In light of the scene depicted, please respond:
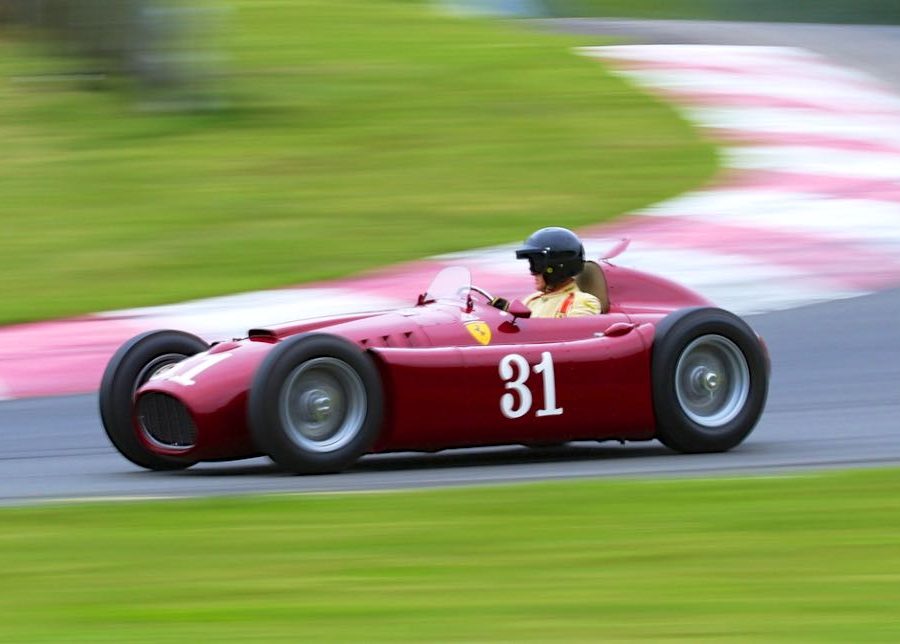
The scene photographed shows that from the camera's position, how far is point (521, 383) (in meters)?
6.25

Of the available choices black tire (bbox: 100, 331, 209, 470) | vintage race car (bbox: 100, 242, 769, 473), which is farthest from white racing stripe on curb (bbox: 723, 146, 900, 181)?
black tire (bbox: 100, 331, 209, 470)

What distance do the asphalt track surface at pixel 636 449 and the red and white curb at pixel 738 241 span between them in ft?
1.10

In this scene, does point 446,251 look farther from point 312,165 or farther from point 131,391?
point 131,391

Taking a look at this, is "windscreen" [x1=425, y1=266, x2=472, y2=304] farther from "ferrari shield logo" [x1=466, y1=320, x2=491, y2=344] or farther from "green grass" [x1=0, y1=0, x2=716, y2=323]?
"green grass" [x1=0, y1=0, x2=716, y2=323]

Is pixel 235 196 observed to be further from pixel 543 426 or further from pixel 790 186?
pixel 543 426

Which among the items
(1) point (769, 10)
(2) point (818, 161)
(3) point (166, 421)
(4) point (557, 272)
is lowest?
(3) point (166, 421)

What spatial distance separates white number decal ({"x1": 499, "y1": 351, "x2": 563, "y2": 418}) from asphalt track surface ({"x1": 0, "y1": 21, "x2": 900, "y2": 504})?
0.66 ft

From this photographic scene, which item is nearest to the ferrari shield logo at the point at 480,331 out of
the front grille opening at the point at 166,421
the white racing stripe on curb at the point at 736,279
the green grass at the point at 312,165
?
the front grille opening at the point at 166,421

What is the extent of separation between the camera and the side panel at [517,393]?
20.0ft

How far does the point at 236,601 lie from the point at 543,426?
2332 millimetres

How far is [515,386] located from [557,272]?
0.61m

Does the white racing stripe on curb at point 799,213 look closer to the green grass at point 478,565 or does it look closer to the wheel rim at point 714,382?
the wheel rim at point 714,382

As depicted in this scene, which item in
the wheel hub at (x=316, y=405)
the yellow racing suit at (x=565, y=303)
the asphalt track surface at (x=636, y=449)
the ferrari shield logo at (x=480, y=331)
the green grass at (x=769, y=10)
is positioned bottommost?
the asphalt track surface at (x=636, y=449)

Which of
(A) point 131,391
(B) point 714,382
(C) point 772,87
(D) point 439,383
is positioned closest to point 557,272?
(B) point 714,382
